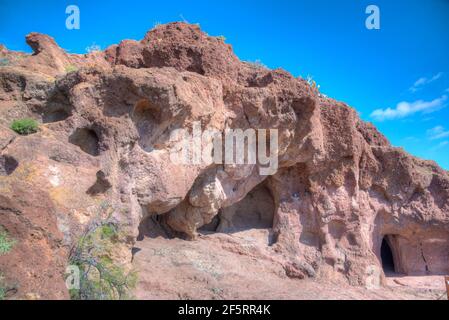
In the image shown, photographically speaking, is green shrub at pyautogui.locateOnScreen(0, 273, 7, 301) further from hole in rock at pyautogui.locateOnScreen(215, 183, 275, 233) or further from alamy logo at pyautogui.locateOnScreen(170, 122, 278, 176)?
hole in rock at pyautogui.locateOnScreen(215, 183, 275, 233)

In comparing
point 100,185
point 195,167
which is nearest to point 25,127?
point 100,185

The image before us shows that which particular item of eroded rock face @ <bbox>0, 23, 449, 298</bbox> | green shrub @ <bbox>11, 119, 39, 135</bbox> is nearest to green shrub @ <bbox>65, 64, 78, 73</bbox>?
eroded rock face @ <bbox>0, 23, 449, 298</bbox>

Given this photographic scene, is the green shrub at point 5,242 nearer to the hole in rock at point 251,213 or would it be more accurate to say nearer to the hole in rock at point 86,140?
the hole in rock at point 86,140

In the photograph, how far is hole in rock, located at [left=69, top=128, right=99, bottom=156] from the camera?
4793 mm

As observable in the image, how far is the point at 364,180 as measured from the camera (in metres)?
9.14

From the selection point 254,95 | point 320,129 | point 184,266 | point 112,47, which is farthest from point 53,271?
point 320,129

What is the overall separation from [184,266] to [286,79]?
4.58 metres

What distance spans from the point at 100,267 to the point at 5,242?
1.17m

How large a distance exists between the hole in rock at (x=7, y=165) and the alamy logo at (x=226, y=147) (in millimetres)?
2432

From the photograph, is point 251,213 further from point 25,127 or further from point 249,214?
point 25,127

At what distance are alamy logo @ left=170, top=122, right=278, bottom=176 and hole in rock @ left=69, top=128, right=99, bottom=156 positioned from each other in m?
1.33

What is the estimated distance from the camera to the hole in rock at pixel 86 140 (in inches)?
189
